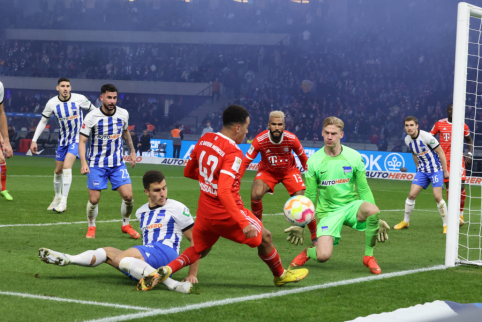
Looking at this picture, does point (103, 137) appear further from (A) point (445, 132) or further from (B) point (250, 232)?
(A) point (445, 132)

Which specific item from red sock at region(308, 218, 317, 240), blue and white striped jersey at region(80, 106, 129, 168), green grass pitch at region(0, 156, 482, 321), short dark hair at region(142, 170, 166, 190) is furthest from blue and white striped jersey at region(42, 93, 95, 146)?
short dark hair at region(142, 170, 166, 190)

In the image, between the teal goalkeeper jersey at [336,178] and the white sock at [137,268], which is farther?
the teal goalkeeper jersey at [336,178]

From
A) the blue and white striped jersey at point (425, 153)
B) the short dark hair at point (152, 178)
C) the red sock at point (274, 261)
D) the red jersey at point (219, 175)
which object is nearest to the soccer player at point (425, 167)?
the blue and white striped jersey at point (425, 153)

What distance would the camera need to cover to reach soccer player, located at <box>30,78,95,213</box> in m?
10.2

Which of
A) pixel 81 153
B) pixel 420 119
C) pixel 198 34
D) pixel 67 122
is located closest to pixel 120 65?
pixel 198 34

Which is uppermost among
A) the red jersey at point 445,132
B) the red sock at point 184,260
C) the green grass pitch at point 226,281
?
the red jersey at point 445,132

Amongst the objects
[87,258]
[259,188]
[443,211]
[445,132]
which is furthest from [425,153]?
[87,258]

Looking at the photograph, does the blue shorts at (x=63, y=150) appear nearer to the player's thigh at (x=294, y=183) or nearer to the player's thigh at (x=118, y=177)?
the player's thigh at (x=118, y=177)

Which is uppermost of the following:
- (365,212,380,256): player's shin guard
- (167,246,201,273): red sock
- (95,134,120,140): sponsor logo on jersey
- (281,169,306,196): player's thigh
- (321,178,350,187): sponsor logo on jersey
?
(95,134,120,140): sponsor logo on jersey

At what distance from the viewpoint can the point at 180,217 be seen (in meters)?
5.39

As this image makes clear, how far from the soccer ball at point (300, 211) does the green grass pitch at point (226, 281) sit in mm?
552

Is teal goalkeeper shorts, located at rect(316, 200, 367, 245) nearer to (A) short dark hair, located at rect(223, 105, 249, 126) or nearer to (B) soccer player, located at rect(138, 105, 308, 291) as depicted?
(B) soccer player, located at rect(138, 105, 308, 291)

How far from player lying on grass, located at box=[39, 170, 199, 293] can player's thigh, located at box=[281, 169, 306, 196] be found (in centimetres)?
321

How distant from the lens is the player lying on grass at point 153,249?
4895 millimetres
